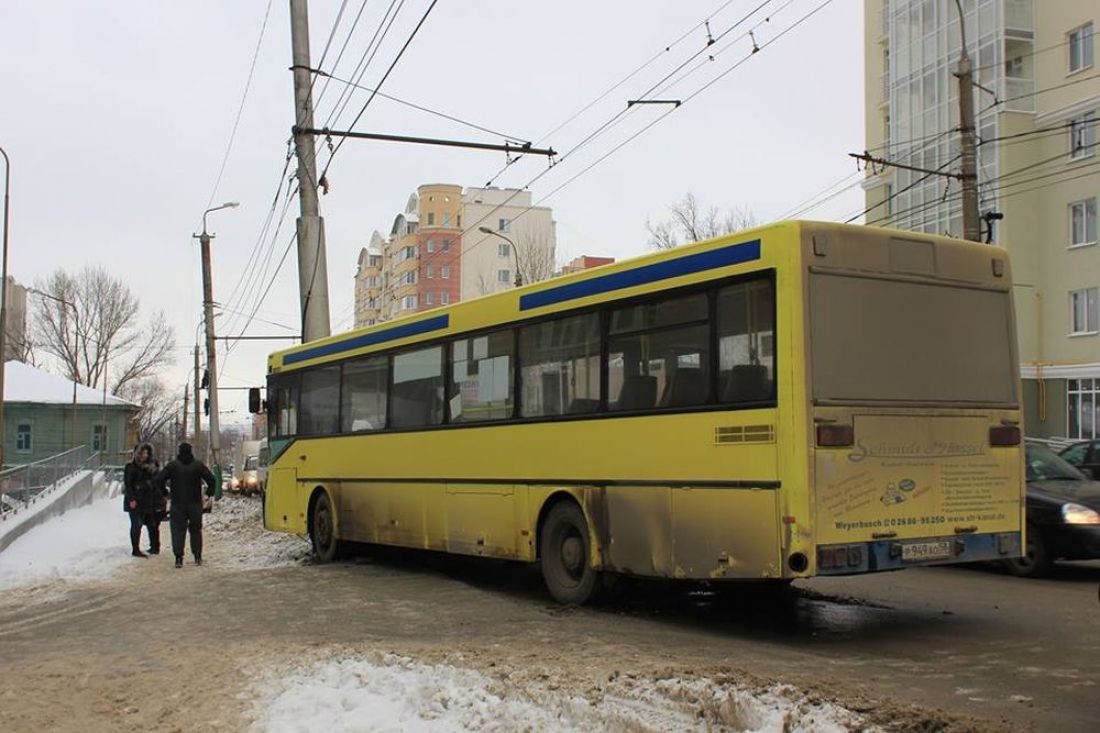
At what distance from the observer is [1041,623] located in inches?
325

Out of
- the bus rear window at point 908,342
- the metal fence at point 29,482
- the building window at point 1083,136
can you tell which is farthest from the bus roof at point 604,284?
the building window at point 1083,136

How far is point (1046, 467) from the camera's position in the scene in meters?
12.1

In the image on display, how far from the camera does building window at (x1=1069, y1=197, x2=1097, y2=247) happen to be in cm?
3388

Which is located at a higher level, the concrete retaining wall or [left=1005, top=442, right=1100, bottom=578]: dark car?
[left=1005, top=442, right=1100, bottom=578]: dark car

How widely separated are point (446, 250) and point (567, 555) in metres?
80.7

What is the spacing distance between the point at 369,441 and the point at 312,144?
786 centimetres

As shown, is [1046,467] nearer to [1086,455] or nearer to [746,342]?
[1086,455]

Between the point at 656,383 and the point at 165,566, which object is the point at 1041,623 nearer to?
the point at 656,383

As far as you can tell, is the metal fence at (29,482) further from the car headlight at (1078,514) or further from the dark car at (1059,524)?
the car headlight at (1078,514)

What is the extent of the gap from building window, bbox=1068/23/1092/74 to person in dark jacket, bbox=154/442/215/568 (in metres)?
31.8

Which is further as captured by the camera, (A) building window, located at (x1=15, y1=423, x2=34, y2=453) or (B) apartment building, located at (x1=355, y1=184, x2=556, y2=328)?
(B) apartment building, located at (x1=355, y1=184, x2=556, y2=328)

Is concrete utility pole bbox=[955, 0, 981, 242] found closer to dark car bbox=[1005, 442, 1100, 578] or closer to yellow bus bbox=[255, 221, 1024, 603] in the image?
dark car bbox=[1005, 442, 1100, 578]

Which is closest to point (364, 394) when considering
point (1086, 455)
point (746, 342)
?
point (746, 342)

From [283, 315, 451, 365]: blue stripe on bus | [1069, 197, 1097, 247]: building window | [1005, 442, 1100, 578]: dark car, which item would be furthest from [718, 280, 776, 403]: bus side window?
[1069, 197, 1097, 247]: building window
